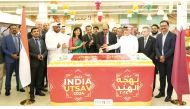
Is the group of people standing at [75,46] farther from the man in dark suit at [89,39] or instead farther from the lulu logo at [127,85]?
the lulu logo at [127,85]

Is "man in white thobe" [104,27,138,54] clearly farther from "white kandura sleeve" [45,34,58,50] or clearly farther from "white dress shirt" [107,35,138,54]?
"white kandura sleeve" [45,34,58,50]

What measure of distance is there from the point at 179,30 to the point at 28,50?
2.37m

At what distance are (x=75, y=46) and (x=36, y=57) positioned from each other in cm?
90

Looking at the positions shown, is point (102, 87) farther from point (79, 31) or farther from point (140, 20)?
point (140, 20)

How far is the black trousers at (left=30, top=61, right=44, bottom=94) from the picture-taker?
4.68 meters

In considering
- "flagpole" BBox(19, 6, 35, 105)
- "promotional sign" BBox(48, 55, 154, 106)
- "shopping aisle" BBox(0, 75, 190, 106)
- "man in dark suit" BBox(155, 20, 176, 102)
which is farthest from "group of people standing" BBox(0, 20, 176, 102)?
"promotional sign" BBox(48, 55, 154, 106)

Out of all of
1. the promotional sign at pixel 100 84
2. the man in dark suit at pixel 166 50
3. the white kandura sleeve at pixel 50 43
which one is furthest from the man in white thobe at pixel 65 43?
the man in dark suit at pixel 166 50

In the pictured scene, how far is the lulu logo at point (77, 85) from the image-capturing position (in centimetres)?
409

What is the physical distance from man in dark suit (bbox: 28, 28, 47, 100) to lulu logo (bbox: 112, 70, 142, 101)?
1447 millimetres

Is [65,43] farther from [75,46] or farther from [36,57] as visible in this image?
[36,57]

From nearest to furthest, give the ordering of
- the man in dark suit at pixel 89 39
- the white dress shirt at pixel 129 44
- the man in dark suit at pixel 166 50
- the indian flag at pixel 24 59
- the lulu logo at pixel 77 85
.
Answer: the lulu logo at pixel 77 85 → the indian flag at pixel 24 59 → the man in dark suit at pixel 166 50 → the white dress shirt at pixel 129 44 → the man in dark suit at pixel 89 39

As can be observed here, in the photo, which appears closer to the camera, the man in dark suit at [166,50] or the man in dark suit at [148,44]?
the man in dark suit at [166,50]

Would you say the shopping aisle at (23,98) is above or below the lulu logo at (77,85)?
below

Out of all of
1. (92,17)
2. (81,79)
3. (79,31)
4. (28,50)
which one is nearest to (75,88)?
(81,79)
